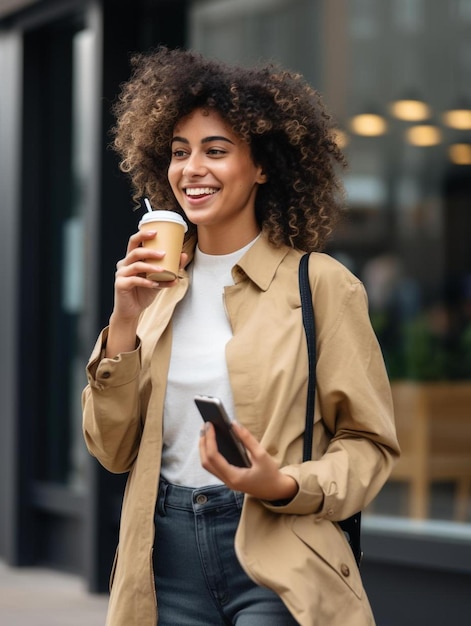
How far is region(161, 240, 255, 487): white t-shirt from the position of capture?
97.1 inches

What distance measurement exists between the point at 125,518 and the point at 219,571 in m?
0.25

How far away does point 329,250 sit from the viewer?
793cm

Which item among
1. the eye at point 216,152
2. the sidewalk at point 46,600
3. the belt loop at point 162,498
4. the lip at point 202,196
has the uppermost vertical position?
the eye at point 216,152

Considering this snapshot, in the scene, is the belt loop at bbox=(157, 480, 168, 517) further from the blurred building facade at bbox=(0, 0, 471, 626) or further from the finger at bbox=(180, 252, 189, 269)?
the blurred building facade at bbox=(0, 0, 471, 626)

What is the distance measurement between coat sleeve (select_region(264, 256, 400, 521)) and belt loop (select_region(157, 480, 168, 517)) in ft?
0.98

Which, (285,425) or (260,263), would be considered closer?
(285,425)

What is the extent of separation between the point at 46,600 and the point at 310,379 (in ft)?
14.3

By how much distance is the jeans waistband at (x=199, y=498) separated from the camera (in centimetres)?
241

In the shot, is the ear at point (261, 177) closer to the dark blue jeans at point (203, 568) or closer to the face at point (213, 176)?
the face at point (213, 176)

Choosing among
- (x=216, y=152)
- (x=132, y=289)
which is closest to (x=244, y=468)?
(x=132, y=289)

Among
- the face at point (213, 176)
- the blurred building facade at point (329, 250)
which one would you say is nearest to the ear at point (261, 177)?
the face at point (213, 176)

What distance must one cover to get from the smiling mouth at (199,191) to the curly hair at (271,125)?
153 millimetres

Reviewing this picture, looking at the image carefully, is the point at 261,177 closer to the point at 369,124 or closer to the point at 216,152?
the point at 216,152

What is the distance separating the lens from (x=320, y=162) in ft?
9.00
